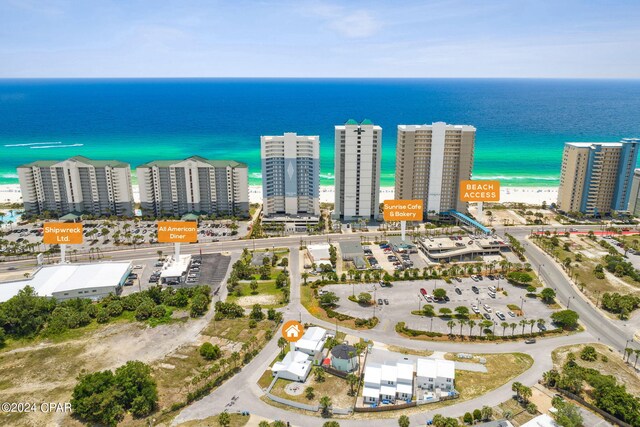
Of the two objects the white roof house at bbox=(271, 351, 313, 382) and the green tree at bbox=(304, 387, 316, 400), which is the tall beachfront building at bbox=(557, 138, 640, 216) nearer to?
the white roof house at bbox=(271, 351, 313, 382)

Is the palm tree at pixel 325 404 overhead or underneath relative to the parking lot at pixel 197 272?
underneath

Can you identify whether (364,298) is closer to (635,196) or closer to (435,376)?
(435,376)

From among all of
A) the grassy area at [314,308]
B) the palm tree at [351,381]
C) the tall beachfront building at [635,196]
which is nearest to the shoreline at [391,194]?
the tall beachfront building at [635,196]

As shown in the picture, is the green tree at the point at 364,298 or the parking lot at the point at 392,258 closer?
the green tree at the point at 364,298

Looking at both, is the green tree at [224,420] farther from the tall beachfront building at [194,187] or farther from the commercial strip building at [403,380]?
the tall beachfront building at [194,187]

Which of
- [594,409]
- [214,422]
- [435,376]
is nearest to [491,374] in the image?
[435,376]

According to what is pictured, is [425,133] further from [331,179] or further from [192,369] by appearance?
[192,369]

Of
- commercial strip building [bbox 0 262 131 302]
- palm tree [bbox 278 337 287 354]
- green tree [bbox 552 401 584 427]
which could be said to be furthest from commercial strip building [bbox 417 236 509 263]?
commercial strip building [bbox 0 262 131 302]
